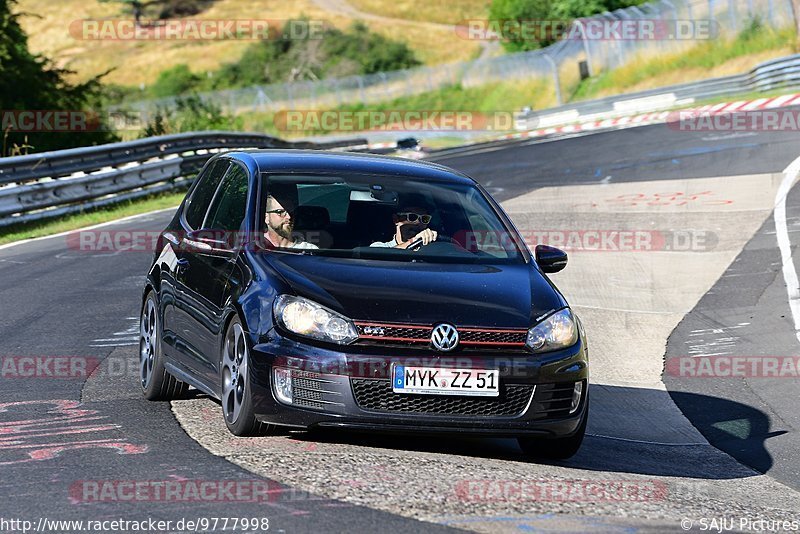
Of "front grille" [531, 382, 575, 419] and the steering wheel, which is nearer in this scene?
"front grille" [531, 382, 575, 419]

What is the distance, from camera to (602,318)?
12453 millimetres

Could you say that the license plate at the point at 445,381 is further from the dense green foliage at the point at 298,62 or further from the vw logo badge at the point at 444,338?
the dense green foliage at the point at 298,62

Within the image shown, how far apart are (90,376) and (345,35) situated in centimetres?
9271

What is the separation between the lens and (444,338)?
6.40m

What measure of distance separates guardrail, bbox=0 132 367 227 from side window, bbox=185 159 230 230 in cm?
1031

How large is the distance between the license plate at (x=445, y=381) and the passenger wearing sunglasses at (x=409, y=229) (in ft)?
4.15

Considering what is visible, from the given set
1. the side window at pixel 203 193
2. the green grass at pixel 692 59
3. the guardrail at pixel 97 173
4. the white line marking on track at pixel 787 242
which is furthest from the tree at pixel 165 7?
the side window at pixel 203 193

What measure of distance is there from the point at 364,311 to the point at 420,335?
30 cm

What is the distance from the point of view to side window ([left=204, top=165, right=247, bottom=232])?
7598 millimetres

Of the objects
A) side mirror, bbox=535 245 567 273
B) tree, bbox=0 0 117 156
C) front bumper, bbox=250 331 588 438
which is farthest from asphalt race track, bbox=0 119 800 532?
tree, bbox=0 0 117 156

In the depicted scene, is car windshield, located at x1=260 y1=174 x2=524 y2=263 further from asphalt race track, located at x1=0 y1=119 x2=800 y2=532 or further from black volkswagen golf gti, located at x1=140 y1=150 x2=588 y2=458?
asphalt race track, located at x1=0 y1=119 x2=800 y2=532

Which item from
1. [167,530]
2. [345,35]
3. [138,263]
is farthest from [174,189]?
[345,35]

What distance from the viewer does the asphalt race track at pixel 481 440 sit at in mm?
5566

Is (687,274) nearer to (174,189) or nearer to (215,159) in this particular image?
(215,159)
